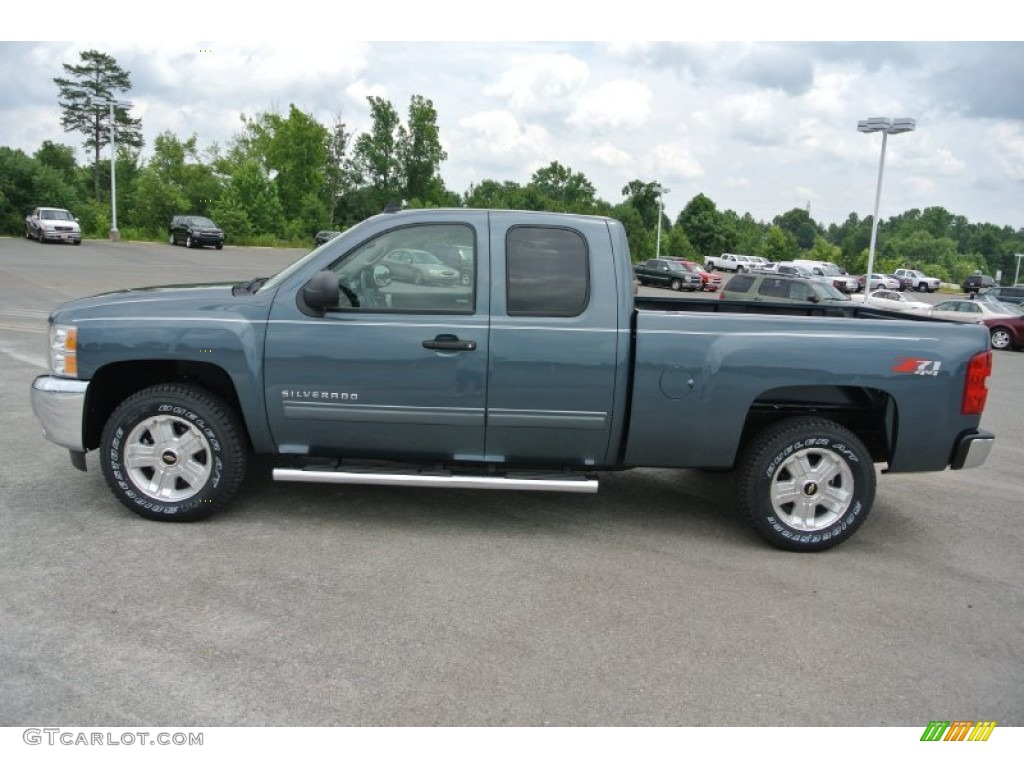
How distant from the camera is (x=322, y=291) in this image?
4.65 m

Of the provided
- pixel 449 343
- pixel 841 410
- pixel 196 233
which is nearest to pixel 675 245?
pixel 196 233

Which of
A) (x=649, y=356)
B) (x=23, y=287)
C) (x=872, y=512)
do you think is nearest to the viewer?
(x=649, y=356)

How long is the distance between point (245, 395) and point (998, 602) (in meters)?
4.25

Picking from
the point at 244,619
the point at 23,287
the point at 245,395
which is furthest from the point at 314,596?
the point at 23,287

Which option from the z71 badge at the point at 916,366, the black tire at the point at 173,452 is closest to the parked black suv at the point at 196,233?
the black tire at the point at 173,452

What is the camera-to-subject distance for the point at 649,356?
4746mm

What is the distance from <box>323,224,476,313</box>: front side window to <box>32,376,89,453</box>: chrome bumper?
1.66 m

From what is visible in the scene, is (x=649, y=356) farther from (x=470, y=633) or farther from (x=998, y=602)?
(x=998, y=602)

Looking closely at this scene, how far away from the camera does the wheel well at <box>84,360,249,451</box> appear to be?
16.6ft

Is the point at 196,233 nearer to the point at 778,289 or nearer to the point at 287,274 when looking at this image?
the point at 778,289

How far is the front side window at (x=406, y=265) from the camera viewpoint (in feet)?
16.1

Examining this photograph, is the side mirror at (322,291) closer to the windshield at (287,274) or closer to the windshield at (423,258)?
the windshield at (287,274)
